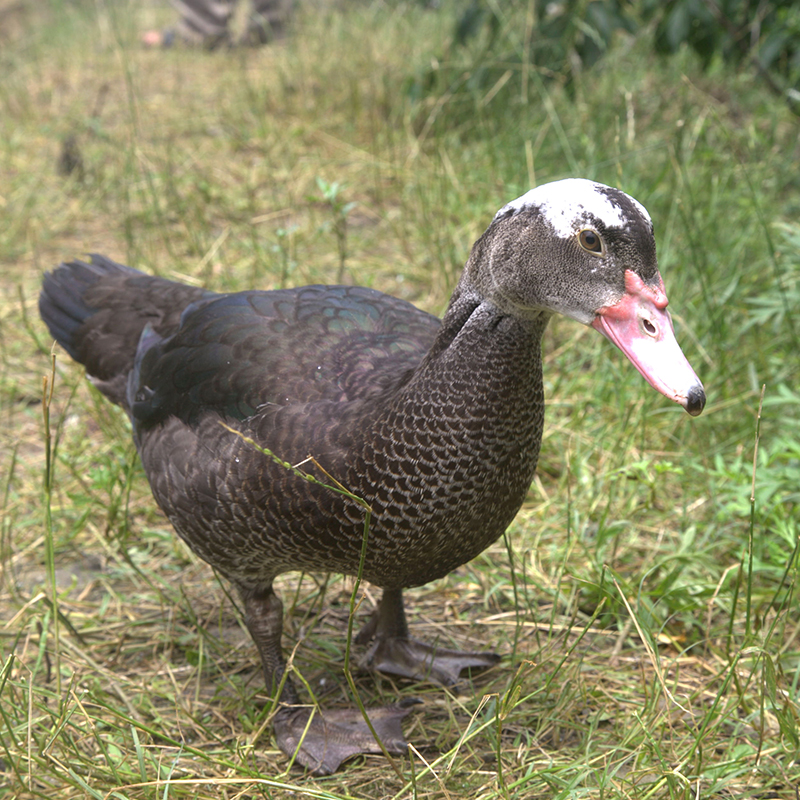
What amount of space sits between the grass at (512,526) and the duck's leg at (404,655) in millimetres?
54

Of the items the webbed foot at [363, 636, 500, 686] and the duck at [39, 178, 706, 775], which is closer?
the duck at [39, 178, 706, 775]

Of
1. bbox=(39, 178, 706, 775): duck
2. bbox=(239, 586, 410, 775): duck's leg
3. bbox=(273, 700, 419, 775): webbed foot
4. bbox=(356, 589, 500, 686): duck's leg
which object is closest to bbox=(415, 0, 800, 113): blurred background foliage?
bbox=(39, 178, 706, 775): duck

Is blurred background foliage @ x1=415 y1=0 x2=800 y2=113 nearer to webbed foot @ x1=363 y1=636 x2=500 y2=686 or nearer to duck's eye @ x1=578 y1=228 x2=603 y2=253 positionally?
duck's eye @ x1=578 y1=228 x2=603 y2=253

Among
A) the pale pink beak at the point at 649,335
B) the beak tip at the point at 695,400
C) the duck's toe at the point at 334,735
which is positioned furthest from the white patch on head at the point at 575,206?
the duck's toe at the point at 334,735

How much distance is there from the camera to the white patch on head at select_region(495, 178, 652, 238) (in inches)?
73.9

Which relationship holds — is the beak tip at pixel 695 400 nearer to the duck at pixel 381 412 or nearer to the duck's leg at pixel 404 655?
the duck at pixel 381 412

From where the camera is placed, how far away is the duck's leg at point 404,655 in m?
2.72

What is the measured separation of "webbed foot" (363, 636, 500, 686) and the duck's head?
4.04ft

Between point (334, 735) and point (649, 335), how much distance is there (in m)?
1.41

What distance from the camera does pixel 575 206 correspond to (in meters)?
1.92

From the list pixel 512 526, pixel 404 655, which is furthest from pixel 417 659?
pixel 512 526

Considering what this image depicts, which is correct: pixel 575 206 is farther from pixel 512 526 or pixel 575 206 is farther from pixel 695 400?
pixel 512 526

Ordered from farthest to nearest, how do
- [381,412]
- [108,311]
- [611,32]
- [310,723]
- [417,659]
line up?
[611,32] → [108,311] → [417,659] → [310,723] → [381,412]

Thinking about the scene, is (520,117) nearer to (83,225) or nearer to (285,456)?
(83,225)
